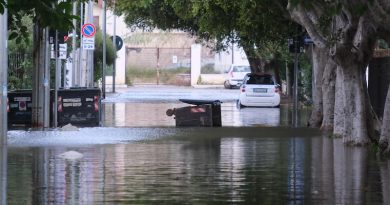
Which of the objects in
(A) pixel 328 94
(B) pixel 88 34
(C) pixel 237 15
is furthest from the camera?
(B) pixel 88 34

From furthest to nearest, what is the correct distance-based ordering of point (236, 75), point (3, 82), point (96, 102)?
point (236, 75), point (96, 102), point (3, 82)

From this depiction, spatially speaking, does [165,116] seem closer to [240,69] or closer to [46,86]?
[46,86]

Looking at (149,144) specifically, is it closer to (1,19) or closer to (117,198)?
(1,19)

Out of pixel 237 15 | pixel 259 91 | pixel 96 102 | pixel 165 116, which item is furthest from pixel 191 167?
pixel 259 91

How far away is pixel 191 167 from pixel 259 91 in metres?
23.1

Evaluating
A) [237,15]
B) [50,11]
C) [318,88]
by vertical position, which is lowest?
[318,88]

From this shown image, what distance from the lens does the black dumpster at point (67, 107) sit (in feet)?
84.9

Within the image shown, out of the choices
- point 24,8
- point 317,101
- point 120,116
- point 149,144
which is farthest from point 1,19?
point 120,116

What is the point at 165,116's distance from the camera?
32.5m

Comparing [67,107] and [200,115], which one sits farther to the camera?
[200,115]

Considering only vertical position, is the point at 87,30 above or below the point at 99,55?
above

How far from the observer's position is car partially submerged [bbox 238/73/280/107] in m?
38.4

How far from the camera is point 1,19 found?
1869cm

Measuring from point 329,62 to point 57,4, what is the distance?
15.5 metres
